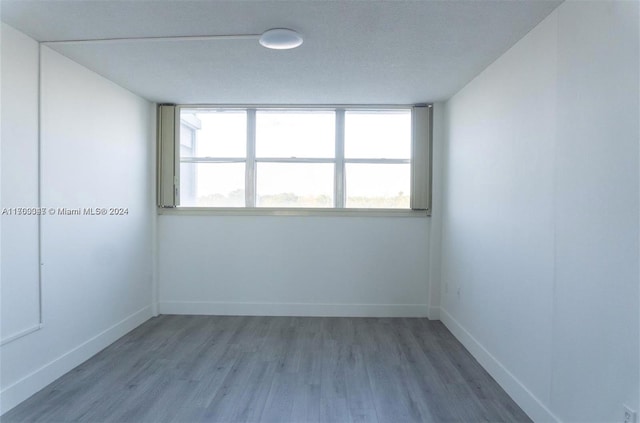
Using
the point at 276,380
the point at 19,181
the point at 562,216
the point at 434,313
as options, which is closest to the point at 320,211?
the point at 434,313

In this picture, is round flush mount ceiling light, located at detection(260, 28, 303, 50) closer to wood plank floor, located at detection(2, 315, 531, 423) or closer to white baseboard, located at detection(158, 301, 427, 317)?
wood plank floor, located at detection(2, 315, 531, 423)

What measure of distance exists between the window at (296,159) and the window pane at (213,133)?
1 cm

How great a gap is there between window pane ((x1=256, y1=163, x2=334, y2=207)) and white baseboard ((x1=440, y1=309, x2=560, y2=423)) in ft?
6.41

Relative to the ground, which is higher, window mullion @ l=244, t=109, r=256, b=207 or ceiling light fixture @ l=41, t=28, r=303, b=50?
ceiling light fixture @ l=41, t=28, r=303, b=50

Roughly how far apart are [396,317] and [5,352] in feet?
11.3

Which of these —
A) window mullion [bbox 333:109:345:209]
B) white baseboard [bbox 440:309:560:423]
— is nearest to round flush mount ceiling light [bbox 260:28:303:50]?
window mullion [bbox 333:109:345:209]

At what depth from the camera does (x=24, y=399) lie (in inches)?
93.2

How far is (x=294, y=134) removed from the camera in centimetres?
425

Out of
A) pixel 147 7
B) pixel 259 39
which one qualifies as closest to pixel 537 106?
pixel 259 39

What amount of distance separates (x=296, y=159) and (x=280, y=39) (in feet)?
6.38

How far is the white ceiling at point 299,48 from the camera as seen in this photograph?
2.06 meters

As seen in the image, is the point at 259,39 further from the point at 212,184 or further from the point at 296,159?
the point at 212,184

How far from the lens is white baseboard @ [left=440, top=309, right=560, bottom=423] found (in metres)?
2.14

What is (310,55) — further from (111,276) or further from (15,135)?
(111,276)
